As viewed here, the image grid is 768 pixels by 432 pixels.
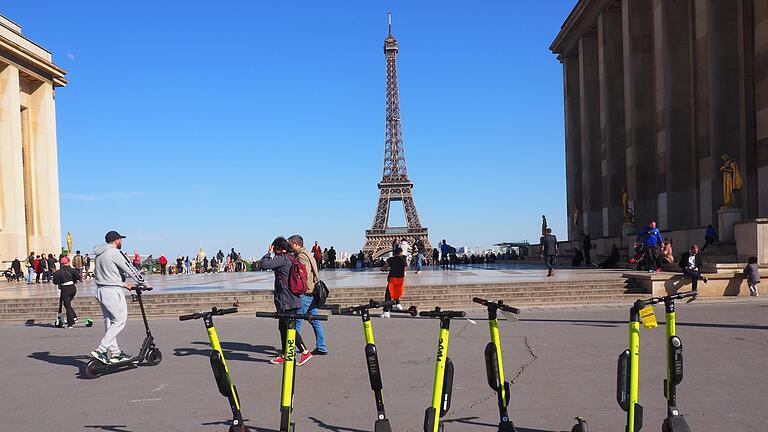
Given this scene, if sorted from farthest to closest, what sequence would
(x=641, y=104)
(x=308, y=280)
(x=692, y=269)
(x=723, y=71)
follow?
(x=641, y=104) < (x=723, y=71) < (x=692, y=269) < (x=308, y=280)

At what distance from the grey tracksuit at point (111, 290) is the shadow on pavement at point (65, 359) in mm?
908

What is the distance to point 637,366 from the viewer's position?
5203mm

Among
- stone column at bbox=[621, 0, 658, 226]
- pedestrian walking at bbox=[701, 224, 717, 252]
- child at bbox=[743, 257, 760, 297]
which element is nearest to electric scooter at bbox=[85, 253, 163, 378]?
child at bbox=[743, 257, 760, 297]

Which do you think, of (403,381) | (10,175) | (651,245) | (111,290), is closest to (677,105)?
(651,245)

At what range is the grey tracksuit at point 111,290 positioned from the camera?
32.9ft

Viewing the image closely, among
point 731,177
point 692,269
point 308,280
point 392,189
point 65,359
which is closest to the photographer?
point 308,280

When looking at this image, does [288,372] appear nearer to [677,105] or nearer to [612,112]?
[677,105]

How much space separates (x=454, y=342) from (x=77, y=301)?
40.6 feet

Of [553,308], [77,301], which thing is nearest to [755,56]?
[553,308]

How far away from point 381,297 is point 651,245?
29.9 ft

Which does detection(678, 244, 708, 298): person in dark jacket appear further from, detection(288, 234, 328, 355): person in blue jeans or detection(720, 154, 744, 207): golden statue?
detection(288, 234, 328, 355): person in blue jeans

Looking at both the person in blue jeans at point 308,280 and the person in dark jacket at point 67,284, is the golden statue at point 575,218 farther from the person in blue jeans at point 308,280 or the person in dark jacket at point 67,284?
the person in blue jeans at point 308,280

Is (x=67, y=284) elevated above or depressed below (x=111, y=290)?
below

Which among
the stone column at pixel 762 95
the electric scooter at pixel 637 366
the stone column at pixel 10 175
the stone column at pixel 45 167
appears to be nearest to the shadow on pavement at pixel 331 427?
the electric scooter at pixel 637 366
